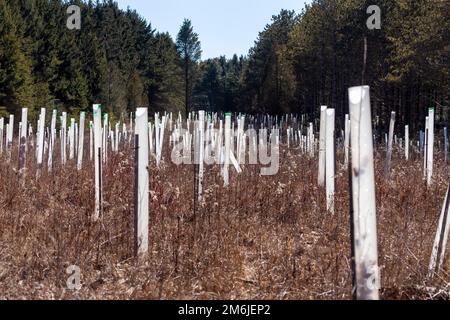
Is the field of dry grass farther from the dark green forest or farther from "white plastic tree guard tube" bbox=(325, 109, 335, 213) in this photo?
the dark green forest

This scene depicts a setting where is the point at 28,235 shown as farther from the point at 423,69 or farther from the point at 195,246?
the point at 423,69

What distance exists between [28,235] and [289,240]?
7.20ft

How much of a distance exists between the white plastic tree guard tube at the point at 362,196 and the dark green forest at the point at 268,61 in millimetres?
8950

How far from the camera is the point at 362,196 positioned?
97.0 inches

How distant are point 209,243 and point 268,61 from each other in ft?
139

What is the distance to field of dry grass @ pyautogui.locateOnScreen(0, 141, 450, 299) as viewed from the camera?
3279 mm

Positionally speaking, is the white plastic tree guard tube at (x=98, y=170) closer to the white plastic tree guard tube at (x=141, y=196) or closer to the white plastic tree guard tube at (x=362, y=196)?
the white plastic tree guard tube at (x=141, y=196)

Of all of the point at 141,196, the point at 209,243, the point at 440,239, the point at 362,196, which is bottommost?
the point at 209,243

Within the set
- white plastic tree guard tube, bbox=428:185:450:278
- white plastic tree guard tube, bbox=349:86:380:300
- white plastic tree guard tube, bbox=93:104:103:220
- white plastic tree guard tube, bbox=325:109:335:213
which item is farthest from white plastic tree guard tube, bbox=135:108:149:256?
white plastic tree guard tube, bbox=325:109:335:213

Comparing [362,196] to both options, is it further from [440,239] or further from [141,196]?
[141,196]

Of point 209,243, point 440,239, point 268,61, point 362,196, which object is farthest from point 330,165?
point 268,61

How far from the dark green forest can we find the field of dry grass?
6.36 meters

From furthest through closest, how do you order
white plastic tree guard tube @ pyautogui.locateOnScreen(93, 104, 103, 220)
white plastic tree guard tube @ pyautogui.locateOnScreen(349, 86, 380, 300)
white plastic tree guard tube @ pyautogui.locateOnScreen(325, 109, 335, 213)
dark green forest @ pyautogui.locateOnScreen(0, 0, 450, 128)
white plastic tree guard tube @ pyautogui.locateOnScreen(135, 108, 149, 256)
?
dark green forest @ pyautogui.locateOnScreen(0, 0, 450, 128)
white plastic tree guard tube @ pyautogui.locateOnScreen(325, 109, 335, 213)
white plastic tree guard tube @ pyautogui.locateOnScreen(93, 104, 103, 220)
white plastic tree guard tube @ pyautogui.locateOnScreen(135, 108, 149, 256)
white plastic tree guard tube @ pyautogui.locateOnScreen(349, 86, 380, 300)

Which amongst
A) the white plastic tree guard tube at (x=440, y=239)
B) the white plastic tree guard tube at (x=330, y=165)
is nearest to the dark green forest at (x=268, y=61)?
the white plastic tree guard tube at (x=330, y=165)
